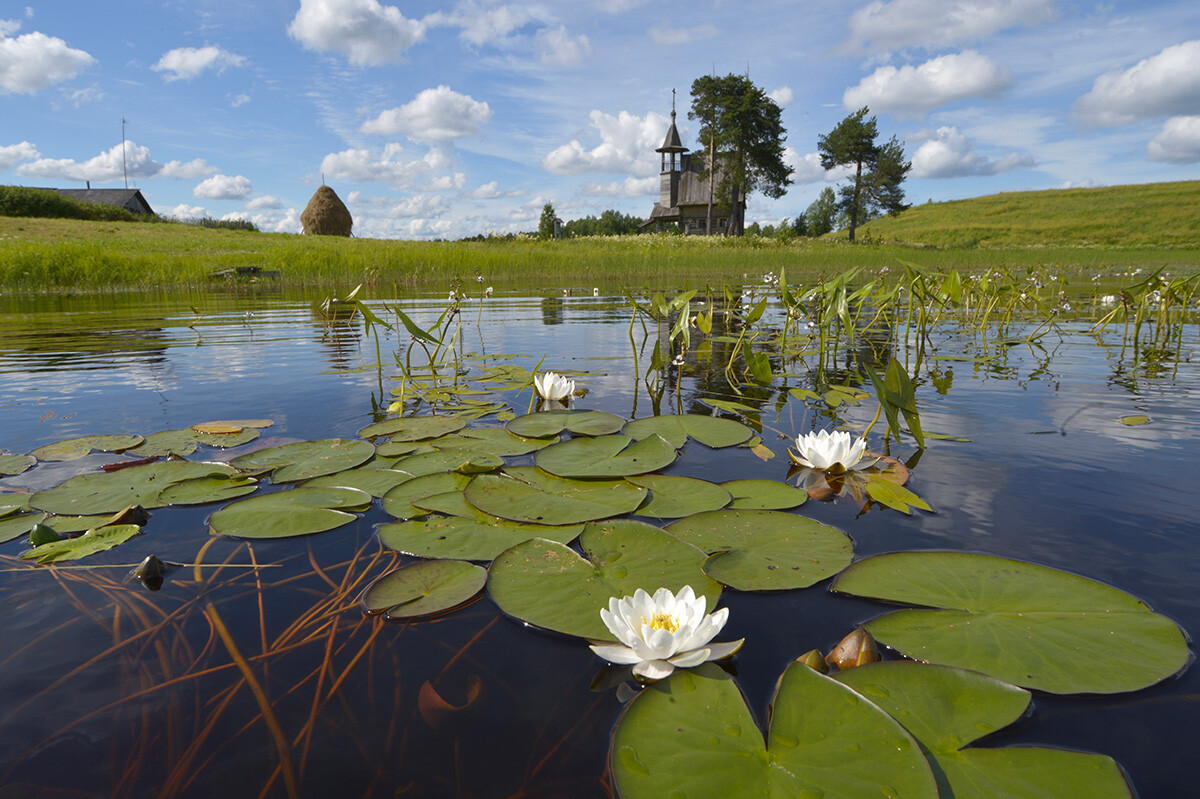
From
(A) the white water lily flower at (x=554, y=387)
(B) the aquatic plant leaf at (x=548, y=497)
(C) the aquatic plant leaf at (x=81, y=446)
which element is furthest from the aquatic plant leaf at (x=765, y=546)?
(C) the aquatic plant leaf at (x=81, y=446)

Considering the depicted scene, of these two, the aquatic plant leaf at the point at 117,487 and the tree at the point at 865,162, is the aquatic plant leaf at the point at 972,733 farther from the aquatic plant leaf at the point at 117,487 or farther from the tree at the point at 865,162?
the tree at the point at 865,162

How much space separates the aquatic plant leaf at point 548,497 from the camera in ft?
4.54

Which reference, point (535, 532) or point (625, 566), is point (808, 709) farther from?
point (535, 532)

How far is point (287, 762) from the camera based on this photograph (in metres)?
0.73

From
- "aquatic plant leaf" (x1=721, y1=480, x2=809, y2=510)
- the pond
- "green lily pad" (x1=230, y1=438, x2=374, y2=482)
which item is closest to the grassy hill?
the pond

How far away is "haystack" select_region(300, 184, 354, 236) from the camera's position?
27203mm

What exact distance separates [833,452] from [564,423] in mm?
984

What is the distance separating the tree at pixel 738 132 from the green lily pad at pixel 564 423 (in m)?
26.4

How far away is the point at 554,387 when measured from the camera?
2.43 metres

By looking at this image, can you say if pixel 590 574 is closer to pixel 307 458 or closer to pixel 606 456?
pixel 606 456

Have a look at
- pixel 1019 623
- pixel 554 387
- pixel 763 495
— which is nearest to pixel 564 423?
pixel 554 387

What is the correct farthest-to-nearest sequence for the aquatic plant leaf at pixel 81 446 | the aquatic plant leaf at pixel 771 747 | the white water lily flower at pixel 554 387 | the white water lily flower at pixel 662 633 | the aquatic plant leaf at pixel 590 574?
the white water lily flower at pixel 554 387 < the aquatic plant leaf at pixel 81 446 < the aquatic plant leaf at pixel 590 574 < the white water lily flower at pixel 662 633 < the aquatic plant leaf at pixel 771 747

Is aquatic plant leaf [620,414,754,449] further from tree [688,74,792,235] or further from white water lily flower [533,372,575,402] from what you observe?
tree [688,74,792,235]

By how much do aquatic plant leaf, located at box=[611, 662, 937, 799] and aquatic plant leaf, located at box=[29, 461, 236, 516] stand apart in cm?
147
